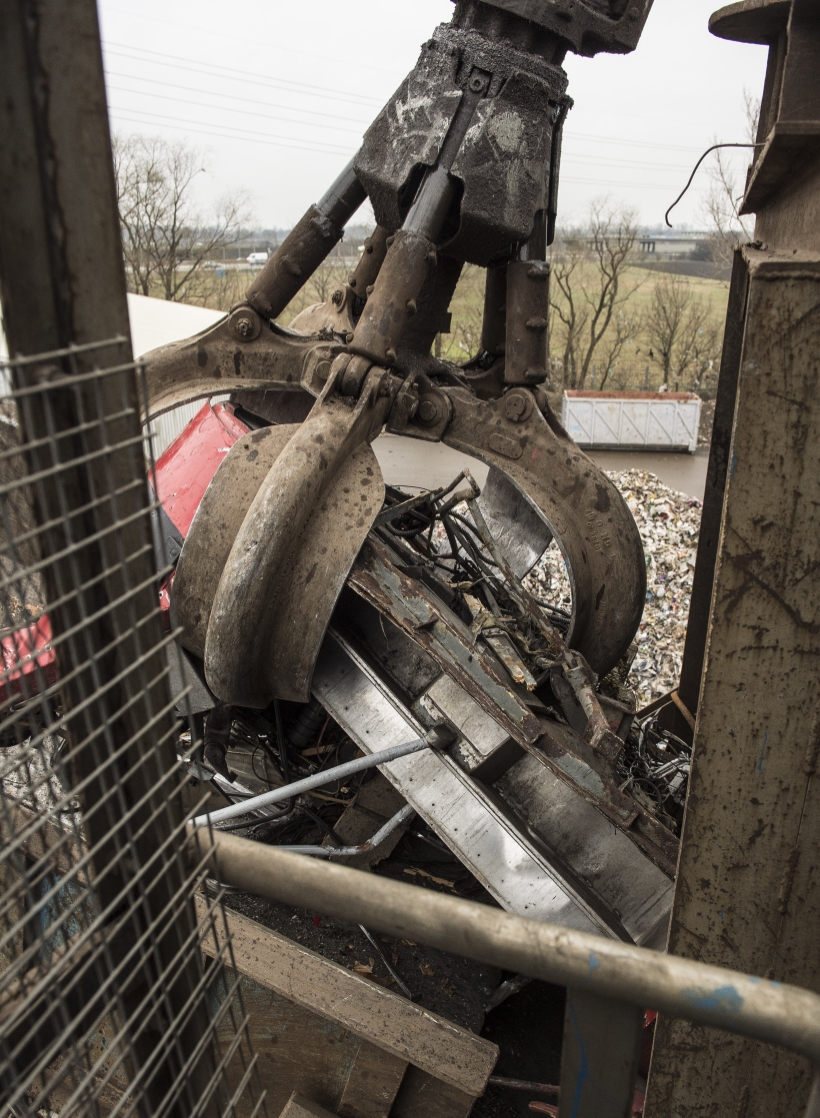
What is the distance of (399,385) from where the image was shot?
337 centimetres

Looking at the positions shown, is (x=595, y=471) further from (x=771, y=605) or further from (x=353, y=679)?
(x=771, y=605)

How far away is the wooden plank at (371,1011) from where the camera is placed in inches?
101

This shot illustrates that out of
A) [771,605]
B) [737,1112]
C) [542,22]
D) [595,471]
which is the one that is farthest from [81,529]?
[542,22]

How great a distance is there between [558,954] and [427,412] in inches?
112

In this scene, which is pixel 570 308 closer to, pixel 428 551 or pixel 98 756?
pixel 428 551

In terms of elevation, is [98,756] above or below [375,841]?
above

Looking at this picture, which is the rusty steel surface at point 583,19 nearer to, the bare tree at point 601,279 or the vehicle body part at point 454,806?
the vehicle body part at point 454,806

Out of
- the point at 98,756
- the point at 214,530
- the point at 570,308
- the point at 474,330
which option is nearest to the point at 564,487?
the point at 214,530

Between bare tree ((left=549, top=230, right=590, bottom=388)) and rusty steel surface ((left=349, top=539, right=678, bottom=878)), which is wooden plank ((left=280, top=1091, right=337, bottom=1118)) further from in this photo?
bare tree ((left=549, top=230, right=590, bottom=388))

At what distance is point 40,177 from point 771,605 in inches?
54.5

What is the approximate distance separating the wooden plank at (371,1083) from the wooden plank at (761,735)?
1.00m

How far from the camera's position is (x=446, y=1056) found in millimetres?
2562

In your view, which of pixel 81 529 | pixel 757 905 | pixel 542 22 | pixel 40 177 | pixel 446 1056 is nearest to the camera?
pixel 40 177

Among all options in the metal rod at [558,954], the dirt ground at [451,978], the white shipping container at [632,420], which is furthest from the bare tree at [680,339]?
the metal rod at [558,954]
